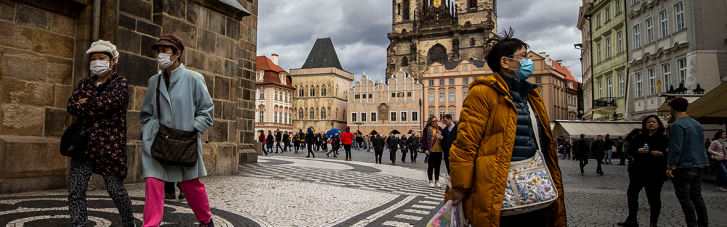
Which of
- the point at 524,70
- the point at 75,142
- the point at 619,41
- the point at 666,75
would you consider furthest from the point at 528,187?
the point at 619,41

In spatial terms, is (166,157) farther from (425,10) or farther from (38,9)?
(425,10)

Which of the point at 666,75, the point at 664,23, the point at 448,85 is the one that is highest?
the point at 448,85

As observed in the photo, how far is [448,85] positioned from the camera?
6247 cm

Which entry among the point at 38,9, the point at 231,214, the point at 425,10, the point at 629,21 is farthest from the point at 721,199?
the point at 425,10

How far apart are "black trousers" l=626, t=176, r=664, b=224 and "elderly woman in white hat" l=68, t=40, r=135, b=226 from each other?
506cm

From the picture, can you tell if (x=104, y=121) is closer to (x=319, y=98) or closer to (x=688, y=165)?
(x=688, y=165)

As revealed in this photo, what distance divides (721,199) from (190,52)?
9787 millimetres

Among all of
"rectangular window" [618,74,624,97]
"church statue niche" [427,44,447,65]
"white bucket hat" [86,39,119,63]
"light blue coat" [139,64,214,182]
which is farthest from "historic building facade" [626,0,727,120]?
"church statue niche" [427,44,447,65]

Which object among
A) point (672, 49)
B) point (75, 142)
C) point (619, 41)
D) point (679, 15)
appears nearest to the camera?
point (75, 142)

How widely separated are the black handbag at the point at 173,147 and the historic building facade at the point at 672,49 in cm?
1938

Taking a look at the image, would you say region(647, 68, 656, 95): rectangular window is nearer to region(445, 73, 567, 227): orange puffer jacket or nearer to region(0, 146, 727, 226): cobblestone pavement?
region(0, 146, 727, 226): cobblestone pavement

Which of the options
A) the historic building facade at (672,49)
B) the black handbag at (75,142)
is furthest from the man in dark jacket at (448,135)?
the historic building facade at (672,49)

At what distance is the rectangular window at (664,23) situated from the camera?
21.8 m

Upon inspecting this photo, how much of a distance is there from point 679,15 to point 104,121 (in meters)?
24.3
